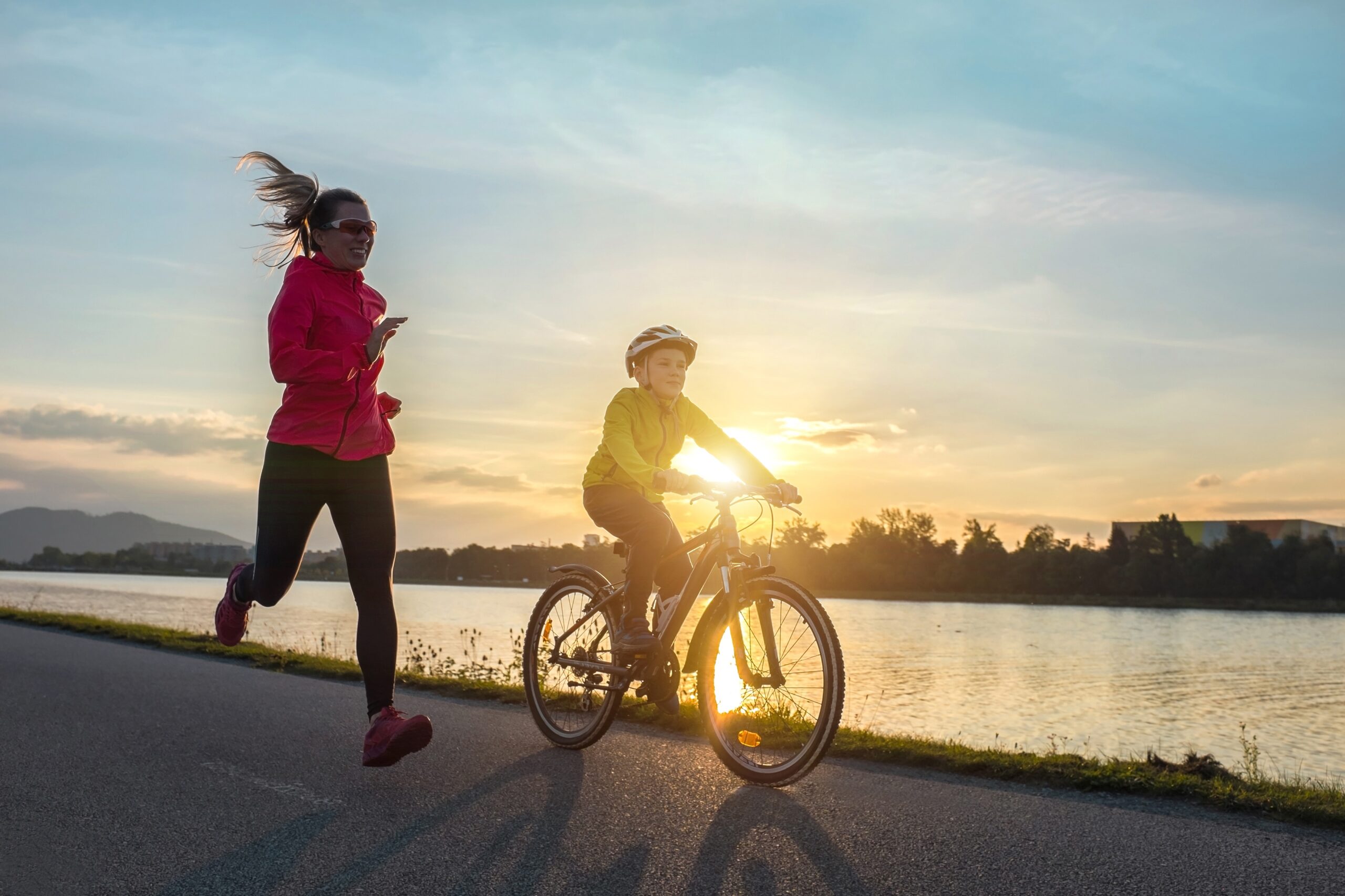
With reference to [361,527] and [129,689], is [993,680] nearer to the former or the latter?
[129,689]

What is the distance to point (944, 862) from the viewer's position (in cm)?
333

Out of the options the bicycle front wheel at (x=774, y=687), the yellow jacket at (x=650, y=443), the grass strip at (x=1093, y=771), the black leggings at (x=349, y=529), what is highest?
the yellow jacket at (x=650, y=443)

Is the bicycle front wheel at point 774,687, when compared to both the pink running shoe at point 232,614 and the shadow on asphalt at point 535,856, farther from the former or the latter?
the pink running shoe at point 232,614

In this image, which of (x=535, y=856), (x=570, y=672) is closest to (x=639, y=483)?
(x=570, y=672)

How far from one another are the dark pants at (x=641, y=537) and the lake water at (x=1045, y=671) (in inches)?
13.6

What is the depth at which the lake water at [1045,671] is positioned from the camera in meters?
12.9

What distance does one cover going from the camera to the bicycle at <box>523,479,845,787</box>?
173 inches

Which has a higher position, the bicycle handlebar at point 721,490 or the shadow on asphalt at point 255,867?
the bicycle handlebar at point 721,490

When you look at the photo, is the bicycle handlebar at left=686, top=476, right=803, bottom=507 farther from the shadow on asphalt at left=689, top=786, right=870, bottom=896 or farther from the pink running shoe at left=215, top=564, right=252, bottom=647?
the pink running shoe at left=215, top=564, right=252, bottom=647

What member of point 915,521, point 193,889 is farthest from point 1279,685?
point 915,521

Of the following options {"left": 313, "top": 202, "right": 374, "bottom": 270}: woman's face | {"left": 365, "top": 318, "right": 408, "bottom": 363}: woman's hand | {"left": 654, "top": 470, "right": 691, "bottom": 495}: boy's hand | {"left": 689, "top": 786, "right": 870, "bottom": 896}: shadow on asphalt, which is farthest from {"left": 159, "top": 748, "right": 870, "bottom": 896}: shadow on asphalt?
{"left": 313, "top": 202, "right": 374, "bottom": 270}: woman's face

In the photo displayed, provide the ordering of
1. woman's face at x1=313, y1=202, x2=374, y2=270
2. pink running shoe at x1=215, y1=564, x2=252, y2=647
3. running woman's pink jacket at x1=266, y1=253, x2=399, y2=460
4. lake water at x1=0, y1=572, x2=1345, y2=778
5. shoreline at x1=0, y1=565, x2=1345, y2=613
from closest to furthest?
running woman's pink jacket at x1=266, y1=253, x2=399, y2=460, woman's face at x1=313, y1=202, x2=374, y2=270, pink running shoe at x1=215, y1=564, x2=252, y2=647, lake water at x1=0, y1=572, x2=1345, y2=778, shoreline at x1=0, y1=565, x2=1345, y2=613

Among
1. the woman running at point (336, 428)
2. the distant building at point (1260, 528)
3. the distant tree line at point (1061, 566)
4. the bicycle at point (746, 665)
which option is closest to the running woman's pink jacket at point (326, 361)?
the woman running at point (336, 428)

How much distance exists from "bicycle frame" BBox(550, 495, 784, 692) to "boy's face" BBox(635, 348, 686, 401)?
70 centimetres
